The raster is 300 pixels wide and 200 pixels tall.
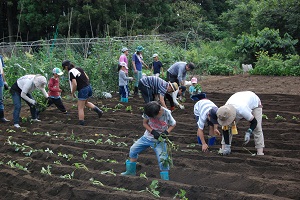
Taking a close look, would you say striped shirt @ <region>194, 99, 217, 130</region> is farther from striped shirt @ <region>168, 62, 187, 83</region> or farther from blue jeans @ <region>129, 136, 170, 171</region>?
striped shirt @ <region>168, 62, 187, 83</region>

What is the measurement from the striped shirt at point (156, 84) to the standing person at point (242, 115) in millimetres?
2420

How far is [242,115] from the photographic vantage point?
650 cm

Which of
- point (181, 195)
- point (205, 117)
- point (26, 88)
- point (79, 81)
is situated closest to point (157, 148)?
point (181, 195)

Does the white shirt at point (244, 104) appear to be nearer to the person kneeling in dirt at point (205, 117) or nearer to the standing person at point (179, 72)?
the person kneeling in dirt at point (205, 117)

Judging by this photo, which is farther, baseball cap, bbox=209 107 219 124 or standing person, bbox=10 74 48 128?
standing person, bbox=10 74 48 128

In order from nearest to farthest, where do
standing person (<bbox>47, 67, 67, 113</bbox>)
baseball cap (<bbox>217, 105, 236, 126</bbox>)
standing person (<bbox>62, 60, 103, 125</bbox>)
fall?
baseball cap (<bbox>217, 105, 236, 126</bbox>)
standing person (<bbox>62, 60, 103, 125</bbox>)
standing person (<bbox>47, 67, 67, 113</bbox>)

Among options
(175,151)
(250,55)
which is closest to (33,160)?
(175,151)

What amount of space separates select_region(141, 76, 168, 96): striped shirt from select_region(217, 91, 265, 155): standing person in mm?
2420

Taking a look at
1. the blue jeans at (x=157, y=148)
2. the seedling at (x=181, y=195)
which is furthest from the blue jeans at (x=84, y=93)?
the seedling at (x=181, y=195)

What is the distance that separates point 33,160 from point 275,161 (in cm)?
359

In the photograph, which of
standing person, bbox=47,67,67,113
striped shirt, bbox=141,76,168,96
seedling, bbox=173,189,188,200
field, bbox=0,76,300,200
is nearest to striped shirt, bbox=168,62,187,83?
field, bbox=0,76,300,200

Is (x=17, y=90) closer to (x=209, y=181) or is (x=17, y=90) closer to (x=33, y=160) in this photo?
(x=33, y=160)

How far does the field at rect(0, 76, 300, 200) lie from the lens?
5.44 meters

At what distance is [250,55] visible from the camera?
22812 millimetres
